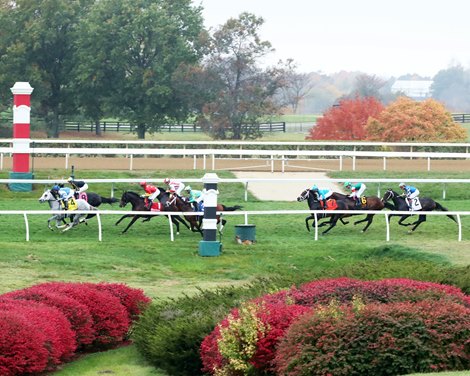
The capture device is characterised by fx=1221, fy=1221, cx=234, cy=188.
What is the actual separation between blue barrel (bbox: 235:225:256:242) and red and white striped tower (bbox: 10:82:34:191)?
704 centimetres

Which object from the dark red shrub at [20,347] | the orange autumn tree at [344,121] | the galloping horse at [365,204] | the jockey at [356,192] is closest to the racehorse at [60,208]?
the galloping horse at [365,204]

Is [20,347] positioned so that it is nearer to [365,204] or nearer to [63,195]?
[63,195]

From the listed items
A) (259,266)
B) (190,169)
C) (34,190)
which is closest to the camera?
(259,266)

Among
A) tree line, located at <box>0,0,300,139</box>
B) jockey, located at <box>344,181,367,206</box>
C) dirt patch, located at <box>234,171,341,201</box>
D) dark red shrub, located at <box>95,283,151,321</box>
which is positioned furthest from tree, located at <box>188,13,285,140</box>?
dark red shrub, located at <box>95,283,151,321</box>

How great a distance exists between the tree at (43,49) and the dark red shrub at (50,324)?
35.5 meters

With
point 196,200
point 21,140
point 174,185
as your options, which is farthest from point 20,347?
point 21,140

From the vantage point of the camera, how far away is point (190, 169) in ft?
90.5

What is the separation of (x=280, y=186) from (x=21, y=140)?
5.60m

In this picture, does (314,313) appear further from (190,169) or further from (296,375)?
(190,169)

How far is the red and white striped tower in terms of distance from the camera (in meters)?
23.9

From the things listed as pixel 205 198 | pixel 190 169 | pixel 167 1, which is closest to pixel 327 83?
pixel 167 1

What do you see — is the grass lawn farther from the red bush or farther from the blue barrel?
the red bush

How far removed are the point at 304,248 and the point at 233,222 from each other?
10.7ft

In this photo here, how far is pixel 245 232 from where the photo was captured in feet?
59.2
